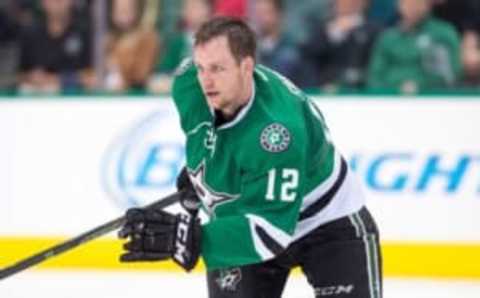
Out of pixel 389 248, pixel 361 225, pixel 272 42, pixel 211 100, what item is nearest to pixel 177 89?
pixel 211 100

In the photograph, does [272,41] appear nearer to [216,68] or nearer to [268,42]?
[268,42]

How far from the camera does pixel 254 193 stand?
3.20m

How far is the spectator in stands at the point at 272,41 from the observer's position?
21.0 ft

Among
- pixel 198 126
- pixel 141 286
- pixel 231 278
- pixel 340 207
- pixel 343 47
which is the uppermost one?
pixel 198 126

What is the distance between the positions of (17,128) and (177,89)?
2.65 m

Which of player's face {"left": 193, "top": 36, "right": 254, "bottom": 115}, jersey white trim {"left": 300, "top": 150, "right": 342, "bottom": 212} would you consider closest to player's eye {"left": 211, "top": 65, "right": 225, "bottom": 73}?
player's face {"left": 193, "top": 36, "right": 254, "bottom": 115}

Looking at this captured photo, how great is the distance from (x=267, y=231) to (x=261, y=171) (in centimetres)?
14

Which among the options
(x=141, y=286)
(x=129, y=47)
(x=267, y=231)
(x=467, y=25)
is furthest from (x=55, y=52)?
(x=267, y=231)

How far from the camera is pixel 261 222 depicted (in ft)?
10.5

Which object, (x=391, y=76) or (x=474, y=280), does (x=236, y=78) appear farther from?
(x=391, y=76)

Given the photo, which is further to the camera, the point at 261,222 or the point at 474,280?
the point at 474,280

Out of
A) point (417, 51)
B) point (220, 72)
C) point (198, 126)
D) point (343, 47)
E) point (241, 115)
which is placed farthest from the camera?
point (343, 47)

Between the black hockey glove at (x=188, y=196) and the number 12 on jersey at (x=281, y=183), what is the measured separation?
0.54m

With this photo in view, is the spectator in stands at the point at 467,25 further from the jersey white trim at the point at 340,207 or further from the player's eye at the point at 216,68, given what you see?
the player's eye at the point at 216,68
